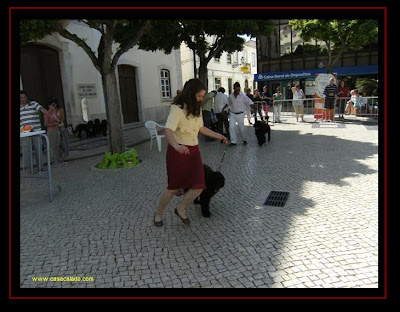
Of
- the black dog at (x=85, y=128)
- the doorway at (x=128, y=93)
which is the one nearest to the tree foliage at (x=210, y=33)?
the black dog at (x=85, y=128)

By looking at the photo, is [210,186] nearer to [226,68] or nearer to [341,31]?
[341,31]

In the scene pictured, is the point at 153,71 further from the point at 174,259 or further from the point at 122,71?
the point at 174,259

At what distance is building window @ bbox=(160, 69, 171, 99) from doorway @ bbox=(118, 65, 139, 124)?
7.45 ft

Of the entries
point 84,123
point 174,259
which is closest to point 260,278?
point 174,259

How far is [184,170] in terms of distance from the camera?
343cm

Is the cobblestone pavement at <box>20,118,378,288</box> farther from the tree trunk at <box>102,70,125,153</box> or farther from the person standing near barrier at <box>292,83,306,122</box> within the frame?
the person standing near barrier at <box>292,83,306,122</box>

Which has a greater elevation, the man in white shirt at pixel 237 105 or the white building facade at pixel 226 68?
the white building facade at pixel 226 68

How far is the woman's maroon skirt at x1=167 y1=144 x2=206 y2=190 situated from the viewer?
11.1ft

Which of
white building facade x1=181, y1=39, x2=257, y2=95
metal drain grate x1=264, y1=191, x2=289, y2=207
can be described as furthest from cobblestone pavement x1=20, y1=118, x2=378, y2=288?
white building facade x1=181, y1=39, x2=257, y2=95

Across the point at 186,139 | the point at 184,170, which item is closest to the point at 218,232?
the point at 184,170

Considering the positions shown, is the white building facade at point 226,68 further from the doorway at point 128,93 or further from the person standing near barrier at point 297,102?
the person standing near barrier at point 297,102

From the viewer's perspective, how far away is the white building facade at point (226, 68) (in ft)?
93.2
